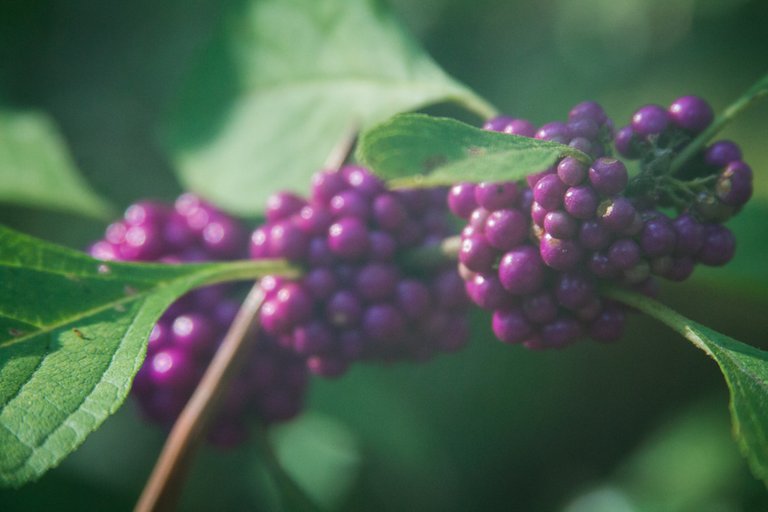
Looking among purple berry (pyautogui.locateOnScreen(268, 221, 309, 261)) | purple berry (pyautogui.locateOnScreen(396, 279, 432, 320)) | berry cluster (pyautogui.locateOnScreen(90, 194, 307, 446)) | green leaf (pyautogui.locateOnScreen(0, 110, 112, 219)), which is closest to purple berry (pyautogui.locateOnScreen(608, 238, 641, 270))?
purple berry (pyautogui.locateOnScreen(396, 279, 432, 320))

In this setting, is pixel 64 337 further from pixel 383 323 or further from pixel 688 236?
pixel 688 236

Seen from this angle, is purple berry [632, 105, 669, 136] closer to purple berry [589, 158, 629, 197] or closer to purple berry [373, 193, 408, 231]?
purple berry [589, 158, 629, 197]

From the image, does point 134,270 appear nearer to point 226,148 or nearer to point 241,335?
point 241,335

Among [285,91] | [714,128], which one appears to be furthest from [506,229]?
[285,91]

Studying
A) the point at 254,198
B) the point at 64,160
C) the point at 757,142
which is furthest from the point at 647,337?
the point at 64,160

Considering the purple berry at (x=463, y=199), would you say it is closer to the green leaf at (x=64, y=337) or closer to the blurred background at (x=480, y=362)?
the green leaf at (x=64, y=337)
